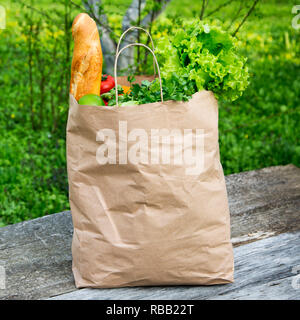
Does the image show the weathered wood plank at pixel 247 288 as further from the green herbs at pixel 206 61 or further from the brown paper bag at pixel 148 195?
the green herbs at pixel 206 61

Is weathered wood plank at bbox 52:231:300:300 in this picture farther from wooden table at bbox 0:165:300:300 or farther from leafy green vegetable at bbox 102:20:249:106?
leafy green vegetable at bbox 102:20:249:106

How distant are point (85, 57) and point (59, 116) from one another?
1.98 m

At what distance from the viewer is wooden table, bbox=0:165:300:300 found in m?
1.56

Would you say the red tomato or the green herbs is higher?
the green herbs

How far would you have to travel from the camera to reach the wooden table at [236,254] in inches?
61.5

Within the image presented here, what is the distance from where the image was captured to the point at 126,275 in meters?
1.55

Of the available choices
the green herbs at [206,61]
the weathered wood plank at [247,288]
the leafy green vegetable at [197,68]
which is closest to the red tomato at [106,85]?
the leafy green vegetable at [197,68]

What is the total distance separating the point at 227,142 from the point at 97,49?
2063 mm

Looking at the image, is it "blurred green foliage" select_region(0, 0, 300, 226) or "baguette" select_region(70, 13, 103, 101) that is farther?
"blurred green foliage" select_region(0, 0, 300, 226)


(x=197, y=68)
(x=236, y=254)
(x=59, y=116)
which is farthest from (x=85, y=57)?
(x=59, y=116)

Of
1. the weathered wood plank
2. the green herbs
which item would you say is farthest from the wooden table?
the green herbs

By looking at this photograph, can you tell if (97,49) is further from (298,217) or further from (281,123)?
(281,123)

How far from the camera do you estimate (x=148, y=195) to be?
1488mm

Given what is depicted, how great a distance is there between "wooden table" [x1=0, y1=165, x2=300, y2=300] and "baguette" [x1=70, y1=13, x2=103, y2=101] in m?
0.64
